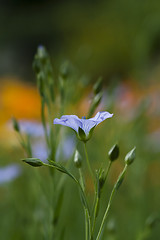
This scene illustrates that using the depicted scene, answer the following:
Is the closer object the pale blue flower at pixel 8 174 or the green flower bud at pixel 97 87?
the green flower bud at pixel 97 87

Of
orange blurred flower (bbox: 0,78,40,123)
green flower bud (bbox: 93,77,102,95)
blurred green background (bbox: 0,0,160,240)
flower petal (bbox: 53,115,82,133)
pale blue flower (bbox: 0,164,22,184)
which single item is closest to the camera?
flower petal (bbox: 53,115,82,133)

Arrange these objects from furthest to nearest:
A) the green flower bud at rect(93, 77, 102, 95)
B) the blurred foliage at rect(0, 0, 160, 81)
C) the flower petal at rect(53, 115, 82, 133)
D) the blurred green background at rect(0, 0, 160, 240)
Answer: the blurred foliage at rect(0, 0, 160, 81) < the blurred green background at rect(0, 0, 160, 240) < the green flower bud at rect(93, 77, 102, 95) < the flower petal at rect(53, 115, 82, 133)

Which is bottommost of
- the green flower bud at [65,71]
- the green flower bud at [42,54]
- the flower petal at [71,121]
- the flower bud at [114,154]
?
the flower bud at [114,154]

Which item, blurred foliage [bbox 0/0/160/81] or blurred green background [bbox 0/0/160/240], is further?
blurred foliage [bbox 0/0/160/81]

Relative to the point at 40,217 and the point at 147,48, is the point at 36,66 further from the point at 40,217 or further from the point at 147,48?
the point at 147,48

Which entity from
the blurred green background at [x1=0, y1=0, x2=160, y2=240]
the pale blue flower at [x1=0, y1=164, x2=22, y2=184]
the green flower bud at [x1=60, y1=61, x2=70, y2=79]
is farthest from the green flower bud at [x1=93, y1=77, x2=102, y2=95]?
the pale blue flower at [x1=0, y1=164, x2=22, y2=184]

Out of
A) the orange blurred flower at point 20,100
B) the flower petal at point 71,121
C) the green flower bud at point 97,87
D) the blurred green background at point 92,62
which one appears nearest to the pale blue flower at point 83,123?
the flower petal at point 71,121

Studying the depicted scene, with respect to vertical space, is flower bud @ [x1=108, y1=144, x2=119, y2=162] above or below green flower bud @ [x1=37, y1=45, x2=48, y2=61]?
below

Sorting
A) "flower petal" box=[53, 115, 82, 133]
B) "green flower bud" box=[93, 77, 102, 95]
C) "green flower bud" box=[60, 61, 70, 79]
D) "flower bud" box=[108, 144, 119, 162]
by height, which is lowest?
"flower bud" box=[108, 144, 119, 162]

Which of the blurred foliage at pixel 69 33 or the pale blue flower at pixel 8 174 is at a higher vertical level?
the blurred foliage at pixel 69 33

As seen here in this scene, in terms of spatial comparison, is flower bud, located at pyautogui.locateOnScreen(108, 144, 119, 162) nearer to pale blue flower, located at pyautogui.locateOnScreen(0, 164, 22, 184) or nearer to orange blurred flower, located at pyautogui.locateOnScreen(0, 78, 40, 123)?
pale blue flower, located at pyautogui.locateOnScreen(0, 164, 22, 184)

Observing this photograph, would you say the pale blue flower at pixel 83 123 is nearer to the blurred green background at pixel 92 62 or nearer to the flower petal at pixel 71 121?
the flower petal at pixel 71 121
